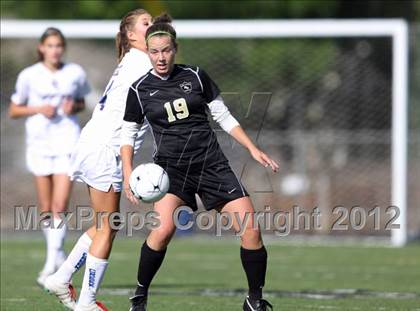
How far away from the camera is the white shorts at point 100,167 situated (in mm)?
7016

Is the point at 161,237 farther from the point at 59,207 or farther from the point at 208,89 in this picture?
the point at 59,207

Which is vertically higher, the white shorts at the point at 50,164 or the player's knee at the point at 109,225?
the white shorts at the point at 50,164

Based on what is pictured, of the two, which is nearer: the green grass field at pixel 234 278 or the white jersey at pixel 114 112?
the white jersey at pixel 114 112

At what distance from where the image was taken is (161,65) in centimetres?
670

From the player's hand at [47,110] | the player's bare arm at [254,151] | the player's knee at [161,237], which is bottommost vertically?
the player's knee at [161,237]

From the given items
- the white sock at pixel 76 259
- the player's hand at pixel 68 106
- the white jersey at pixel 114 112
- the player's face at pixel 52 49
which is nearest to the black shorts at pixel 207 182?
the white jersey at pixel 114 112

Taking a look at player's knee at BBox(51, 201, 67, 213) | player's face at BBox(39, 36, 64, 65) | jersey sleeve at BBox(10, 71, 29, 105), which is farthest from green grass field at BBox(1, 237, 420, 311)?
player's face at BBox(39, 36, 64, 65)

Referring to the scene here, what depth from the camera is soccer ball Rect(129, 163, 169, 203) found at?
643 centimetres

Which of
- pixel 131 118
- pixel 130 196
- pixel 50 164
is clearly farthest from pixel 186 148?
pixel 50 164

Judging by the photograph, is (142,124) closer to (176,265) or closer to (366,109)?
(176,265)

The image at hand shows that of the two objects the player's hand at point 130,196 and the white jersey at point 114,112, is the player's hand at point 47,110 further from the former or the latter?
the player's hand at point 130,196

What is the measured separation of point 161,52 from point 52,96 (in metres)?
3.89

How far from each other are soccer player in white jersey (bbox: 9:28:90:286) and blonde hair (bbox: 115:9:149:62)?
9.08 ft

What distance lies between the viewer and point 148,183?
253 inches
